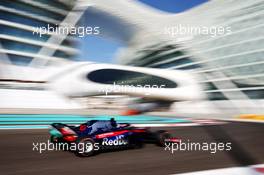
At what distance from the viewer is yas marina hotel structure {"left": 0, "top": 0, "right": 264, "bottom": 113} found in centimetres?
2323

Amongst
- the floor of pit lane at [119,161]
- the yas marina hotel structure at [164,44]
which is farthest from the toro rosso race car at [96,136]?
the yas marina hotel structure at [164,44]

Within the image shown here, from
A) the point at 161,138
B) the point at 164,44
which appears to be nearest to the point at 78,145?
the point at 161,138

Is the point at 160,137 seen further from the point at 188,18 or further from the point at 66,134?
the point at 188,18

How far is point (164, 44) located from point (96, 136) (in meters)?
22.9

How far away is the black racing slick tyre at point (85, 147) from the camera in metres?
5.29

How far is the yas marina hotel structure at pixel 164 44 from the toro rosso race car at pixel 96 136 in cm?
1306

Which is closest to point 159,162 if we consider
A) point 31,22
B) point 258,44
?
point 31,22

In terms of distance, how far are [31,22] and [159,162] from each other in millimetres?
21839

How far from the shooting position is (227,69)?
31.0 metres

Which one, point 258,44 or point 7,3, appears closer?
point 7,3

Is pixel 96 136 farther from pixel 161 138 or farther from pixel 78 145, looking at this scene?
pixel 161 138

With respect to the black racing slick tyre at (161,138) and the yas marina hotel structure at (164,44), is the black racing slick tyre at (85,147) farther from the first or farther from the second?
the yas marina hotel structure at (164,44)

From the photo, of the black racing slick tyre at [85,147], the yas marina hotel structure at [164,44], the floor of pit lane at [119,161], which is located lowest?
the floor of pit lane at [119,161]

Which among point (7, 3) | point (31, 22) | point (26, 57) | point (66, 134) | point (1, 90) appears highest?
point (7, 3)
